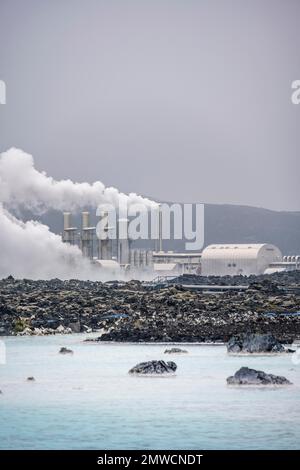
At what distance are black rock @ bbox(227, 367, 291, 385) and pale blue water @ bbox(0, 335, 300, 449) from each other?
17.1 inches

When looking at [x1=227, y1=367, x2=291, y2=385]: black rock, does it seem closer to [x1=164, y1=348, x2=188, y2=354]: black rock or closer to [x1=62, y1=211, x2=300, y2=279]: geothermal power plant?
[x1=164, y1=348, x2=188, y2=354]: black rock

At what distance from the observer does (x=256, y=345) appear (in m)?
58.4

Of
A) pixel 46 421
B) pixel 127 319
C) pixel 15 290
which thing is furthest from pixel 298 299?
pixel 46 421

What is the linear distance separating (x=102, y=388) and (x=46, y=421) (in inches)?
324

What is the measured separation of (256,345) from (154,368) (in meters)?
9.36

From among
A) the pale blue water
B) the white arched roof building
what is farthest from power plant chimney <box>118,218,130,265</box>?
the pale blue water

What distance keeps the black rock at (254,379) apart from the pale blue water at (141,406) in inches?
17.1

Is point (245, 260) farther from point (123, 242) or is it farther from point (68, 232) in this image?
point (68, 232)

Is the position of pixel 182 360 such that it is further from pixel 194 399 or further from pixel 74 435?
pixel 74 435

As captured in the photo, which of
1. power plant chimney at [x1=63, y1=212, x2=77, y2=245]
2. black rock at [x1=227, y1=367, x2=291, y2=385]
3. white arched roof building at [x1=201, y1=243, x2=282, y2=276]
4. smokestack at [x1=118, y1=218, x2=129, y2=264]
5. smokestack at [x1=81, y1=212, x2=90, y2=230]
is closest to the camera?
black rock at [x1=227, y1=367, x2=291, y2=385]

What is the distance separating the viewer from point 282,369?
168 ft

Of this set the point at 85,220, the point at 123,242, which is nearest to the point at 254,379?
the point at 85,220

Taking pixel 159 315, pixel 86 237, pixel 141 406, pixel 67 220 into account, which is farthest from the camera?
pixel 67 220

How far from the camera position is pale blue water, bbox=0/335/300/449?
1383 inches
